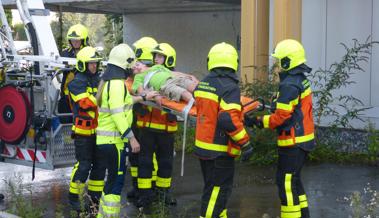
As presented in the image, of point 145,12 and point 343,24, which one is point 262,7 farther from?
point 145,12

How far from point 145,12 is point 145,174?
31.4 ft

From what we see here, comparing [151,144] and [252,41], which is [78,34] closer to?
[151,144]

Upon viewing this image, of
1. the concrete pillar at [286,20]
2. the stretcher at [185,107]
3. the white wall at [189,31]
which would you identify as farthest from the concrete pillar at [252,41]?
the stretcher at [185,107]

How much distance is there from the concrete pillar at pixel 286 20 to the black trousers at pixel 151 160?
137 inches

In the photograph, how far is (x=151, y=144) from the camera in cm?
779

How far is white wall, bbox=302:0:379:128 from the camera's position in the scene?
11.0 m

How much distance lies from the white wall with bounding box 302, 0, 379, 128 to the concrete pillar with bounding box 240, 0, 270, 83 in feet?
2.99

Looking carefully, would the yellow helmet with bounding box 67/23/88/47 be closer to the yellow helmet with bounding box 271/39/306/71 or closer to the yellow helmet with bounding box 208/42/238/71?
the yellow helmet with bounding box 208/42/238/71

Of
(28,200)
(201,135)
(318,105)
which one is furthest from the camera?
(318,105)

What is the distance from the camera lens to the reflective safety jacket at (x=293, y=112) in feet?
20.6

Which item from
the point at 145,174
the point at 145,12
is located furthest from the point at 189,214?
the point at 145,12

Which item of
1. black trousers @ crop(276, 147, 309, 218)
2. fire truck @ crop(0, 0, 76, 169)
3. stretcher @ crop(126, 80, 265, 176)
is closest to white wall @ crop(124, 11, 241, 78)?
fire truck @ crop(0, 0, 76, 169)

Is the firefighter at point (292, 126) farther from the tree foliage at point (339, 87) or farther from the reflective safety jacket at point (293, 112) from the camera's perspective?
the tree foliage at point (339, 87)

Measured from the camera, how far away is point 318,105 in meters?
10.1
